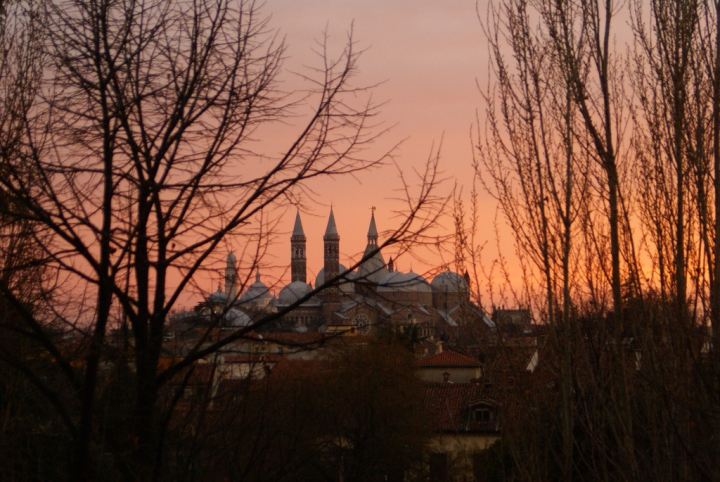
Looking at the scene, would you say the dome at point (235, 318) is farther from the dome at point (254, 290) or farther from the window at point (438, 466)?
the window at point (438, 466)

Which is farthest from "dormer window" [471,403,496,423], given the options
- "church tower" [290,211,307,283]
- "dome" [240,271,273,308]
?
"church tower" [290,211,307,283]

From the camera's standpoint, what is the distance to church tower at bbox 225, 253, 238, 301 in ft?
11.5

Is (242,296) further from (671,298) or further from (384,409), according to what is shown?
(384,409)

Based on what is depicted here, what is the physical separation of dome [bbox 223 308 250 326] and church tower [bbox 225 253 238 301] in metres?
0.10

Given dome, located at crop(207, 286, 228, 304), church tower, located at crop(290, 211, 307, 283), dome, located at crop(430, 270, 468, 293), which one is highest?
church tower, located at crop(290, 211, 307, 283)

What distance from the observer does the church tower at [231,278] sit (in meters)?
3.50

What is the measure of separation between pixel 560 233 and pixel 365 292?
2722mm

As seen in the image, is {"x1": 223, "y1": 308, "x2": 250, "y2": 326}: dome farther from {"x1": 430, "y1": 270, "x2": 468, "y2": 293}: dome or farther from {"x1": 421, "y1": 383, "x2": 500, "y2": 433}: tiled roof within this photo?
{"x1": 421, "y1": 383, "x2": 500, "y2": 433}: tiled roof

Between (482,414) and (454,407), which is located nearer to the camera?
(482,414)

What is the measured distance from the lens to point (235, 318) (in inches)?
148

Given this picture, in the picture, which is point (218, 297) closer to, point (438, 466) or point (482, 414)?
point (438, 466)

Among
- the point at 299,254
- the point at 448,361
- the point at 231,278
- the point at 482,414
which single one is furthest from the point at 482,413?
the point at 299,254

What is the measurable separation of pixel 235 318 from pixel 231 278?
13.3 inches

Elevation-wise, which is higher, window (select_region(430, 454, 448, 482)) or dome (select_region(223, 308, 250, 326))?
dome (select_region(223, 308, 250, 326))
